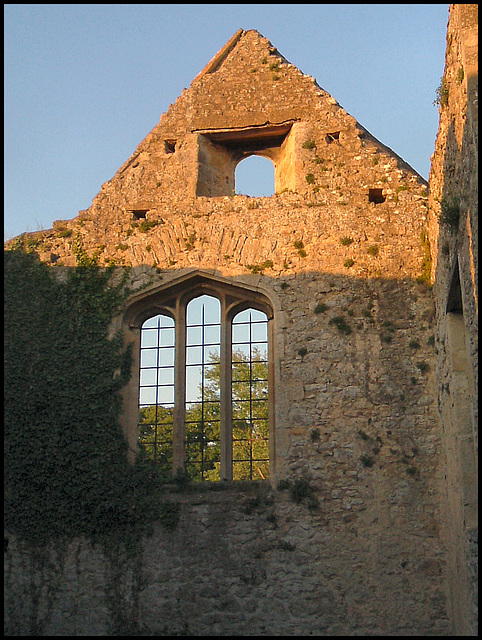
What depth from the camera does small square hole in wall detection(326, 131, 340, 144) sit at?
12.5 meters

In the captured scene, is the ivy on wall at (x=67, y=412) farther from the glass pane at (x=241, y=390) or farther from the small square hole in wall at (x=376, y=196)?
the small square hole in wall at (x=376, y=196)

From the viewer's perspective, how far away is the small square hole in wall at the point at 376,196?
1204cm

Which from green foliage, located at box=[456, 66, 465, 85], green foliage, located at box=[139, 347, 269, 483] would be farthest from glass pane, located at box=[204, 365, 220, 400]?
green foliage, located at box=[456, 66, 465, 85]

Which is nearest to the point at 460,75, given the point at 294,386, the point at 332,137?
the point at 294,386

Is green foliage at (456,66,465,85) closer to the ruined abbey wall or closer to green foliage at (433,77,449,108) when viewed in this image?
green foliage at (433,77,449,108)

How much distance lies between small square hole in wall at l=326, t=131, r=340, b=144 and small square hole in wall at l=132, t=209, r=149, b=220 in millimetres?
3073

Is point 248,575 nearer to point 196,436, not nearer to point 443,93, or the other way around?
point 196,436

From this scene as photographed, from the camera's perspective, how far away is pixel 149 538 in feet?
34.0

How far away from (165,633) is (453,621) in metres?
3.54

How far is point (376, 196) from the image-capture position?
12.1 m

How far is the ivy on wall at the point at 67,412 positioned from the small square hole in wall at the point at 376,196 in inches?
158

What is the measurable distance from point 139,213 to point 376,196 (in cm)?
372

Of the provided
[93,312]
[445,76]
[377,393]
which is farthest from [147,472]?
[445,76]

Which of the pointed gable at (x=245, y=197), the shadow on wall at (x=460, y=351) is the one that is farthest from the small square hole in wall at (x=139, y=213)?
the shadow on wall at (x=460, y=351)
